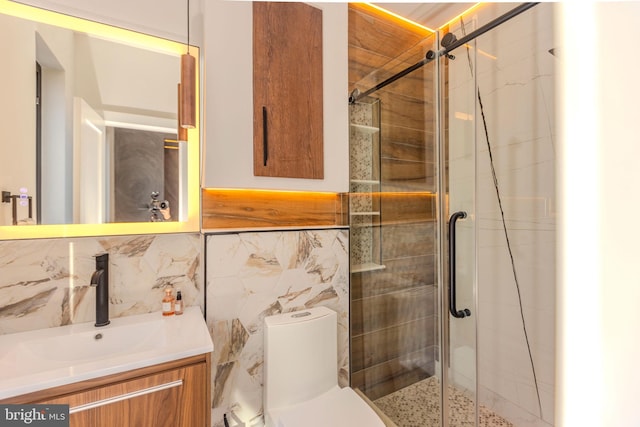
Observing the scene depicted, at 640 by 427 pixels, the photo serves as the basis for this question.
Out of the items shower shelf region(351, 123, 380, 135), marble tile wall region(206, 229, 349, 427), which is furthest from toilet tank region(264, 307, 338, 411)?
shower shelf region(351, 123, 380, 135)

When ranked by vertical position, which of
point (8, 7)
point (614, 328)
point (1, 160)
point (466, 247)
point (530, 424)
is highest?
point (8, 7)

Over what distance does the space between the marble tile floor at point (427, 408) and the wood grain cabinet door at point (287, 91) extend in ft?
4.34

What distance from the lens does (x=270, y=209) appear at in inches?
62.8

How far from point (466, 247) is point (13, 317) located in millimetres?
1964

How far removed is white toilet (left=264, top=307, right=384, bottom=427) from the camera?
4.33 ft

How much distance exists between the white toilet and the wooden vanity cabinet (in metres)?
0.41

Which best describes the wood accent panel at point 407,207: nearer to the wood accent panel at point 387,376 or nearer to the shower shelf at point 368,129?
the shower shelf at point 368,129

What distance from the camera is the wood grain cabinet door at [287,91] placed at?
1392mm

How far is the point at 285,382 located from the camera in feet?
4.54

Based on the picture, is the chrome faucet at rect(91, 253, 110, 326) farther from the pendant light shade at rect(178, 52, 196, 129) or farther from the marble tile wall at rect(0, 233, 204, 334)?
the pendant light shade at rect(178, 52, 196, 129)

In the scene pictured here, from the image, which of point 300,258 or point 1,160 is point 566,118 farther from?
point 1,160

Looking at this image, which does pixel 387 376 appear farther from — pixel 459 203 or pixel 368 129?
pixel 368 129

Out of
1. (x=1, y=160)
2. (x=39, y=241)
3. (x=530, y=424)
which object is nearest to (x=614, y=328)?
(x=530, y=424)

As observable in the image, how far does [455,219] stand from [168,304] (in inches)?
54.5
